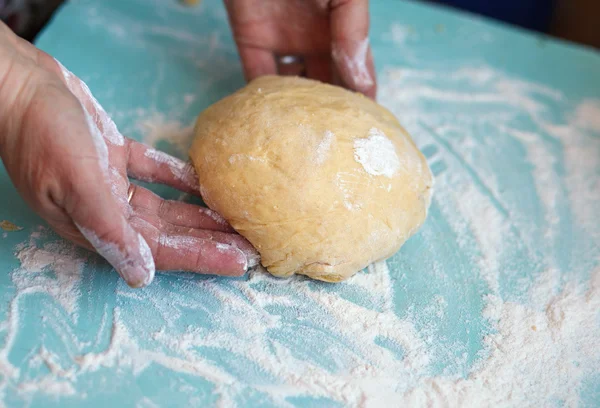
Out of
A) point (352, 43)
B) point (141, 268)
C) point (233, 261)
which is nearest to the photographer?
point (141, 268)

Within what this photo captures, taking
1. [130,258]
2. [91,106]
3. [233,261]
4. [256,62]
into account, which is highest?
[91,106]

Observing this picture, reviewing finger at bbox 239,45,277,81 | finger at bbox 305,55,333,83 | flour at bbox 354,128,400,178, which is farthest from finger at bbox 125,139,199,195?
finger at bbox 305,55,333,83

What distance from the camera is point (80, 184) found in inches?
46.1

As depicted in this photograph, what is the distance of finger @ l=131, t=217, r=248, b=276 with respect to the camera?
4.45 feet

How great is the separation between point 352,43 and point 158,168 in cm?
78

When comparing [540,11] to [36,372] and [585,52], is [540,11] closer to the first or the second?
[585,52]

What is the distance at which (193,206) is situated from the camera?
151 centimetres

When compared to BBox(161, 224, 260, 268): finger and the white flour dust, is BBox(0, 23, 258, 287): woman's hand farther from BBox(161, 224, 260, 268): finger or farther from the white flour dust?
the white flour dust

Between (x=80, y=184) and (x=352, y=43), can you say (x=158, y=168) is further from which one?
(x=352, y=43)

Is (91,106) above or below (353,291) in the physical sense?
above

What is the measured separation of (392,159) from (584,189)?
939 millimetres

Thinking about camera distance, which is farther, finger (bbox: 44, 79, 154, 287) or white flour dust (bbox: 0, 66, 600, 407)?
white flour dust (bbox: 0, 66, 600, 407)

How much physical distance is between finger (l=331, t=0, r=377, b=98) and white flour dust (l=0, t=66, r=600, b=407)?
1.53 feet

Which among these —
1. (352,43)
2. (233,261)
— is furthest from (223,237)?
(352,43)
